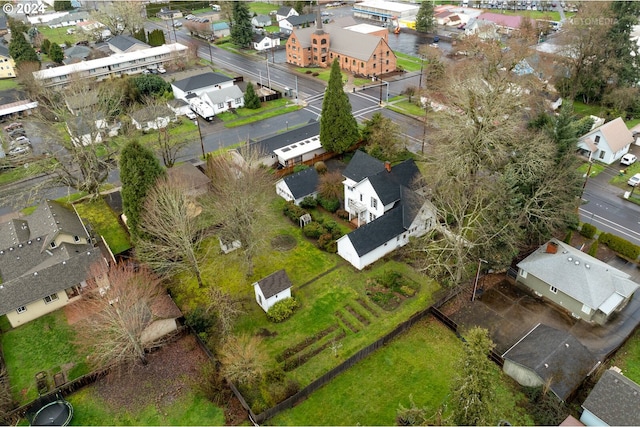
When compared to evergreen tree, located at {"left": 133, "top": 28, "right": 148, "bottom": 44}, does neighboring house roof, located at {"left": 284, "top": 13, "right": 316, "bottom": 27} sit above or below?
above

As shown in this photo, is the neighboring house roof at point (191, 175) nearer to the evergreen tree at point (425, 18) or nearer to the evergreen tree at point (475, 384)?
the evergreen tree at point (475, 384)

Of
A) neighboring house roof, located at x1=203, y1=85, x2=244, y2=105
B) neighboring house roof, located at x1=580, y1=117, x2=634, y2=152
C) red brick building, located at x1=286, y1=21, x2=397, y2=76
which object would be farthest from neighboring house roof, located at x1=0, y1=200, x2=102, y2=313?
red brick building, located at x1=286, y1=21, x2=397, y2=76

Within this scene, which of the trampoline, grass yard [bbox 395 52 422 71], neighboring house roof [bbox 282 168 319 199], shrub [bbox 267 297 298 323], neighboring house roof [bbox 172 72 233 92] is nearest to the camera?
the trampoline

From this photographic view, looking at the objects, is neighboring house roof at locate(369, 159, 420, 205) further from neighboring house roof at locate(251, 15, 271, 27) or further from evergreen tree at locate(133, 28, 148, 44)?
neighboring house roof at locate(251, 15, 271, 27)

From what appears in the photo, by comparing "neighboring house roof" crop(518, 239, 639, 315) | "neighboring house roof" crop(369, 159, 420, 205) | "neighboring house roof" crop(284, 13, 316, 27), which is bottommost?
"neighboring house roof" crop(518, 239, 639, 315)

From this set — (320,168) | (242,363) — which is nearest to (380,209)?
(320,168)

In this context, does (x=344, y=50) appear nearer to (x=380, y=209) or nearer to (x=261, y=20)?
(x=261, y=20)

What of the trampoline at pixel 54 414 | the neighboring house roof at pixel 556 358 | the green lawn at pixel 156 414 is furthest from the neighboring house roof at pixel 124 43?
the neighboring house roof at pixel 556 358
